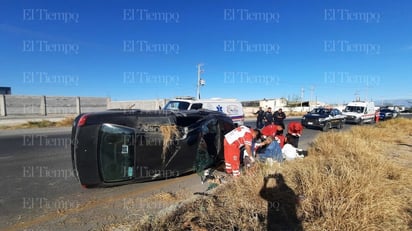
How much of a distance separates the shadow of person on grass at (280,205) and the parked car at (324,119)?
14396 mm

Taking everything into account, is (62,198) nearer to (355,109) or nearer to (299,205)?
(299,205)

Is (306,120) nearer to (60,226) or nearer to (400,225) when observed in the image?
(400,225)

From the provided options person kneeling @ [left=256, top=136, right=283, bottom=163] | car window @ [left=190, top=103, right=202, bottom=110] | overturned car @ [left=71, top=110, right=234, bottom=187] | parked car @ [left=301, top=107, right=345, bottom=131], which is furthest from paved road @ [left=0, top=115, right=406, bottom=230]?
parked car @ [left=301, top=107, right=345, bottom=131]

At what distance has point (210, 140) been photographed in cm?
604

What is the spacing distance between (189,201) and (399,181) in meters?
4.05

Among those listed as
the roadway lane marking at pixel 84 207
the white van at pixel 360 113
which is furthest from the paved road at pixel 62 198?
the white van at pixel 360 113

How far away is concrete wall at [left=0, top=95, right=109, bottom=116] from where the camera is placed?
24.7m

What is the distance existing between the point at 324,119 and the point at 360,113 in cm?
842

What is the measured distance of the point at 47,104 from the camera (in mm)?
26922

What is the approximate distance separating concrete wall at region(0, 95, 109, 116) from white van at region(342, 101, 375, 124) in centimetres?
2697

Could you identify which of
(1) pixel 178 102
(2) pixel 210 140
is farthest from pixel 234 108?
(2) pixel 210 140

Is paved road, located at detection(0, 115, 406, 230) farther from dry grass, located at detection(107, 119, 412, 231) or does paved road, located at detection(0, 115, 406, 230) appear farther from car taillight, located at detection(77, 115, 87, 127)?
car taillight, located at detection(77, 115, 87, 127)

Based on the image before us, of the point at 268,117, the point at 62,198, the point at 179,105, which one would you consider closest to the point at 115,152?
the point at 62,198

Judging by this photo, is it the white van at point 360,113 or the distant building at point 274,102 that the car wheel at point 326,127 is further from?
the distant building at point 274,102
